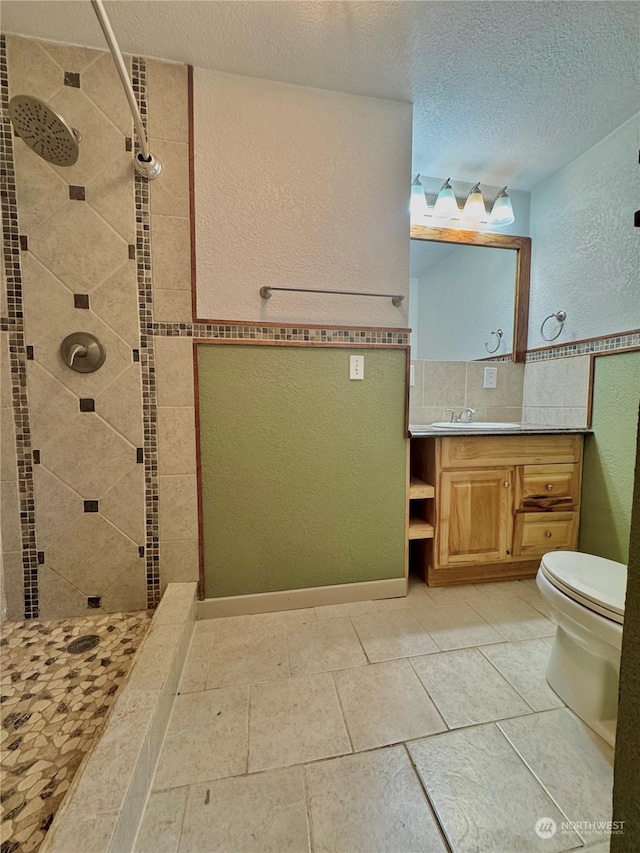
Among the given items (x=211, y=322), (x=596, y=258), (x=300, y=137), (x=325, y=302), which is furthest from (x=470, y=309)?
(x=211, y=322)

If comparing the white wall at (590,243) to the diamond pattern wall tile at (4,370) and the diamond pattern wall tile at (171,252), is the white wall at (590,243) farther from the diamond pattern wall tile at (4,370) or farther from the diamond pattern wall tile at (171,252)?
the diamond pattern wall tile at (4,370)

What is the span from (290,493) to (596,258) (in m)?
2.06

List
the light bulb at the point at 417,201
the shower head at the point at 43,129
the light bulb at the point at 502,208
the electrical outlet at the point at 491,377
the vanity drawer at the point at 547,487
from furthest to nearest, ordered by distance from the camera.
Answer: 1. the electrical outlet at the point at 491,377
2. the light bulb at the point at 502,208
3. the light bulb at the point at 417,201
4. the vanity drawer at the point at 547,487
5. the shower head at the point at 43,129

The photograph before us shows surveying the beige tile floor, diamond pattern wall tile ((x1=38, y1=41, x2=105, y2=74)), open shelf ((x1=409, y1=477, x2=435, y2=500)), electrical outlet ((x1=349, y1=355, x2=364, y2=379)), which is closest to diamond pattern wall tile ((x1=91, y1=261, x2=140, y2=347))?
diamond pattern wall tile ((x1=38, y1=41, x2=105, y2=74))

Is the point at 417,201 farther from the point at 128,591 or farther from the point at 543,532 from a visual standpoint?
the point at 128,591

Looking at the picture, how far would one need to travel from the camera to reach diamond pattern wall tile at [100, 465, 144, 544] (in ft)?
4.60

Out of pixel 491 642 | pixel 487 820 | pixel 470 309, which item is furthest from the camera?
pixel 470 309

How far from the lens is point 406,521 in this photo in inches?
65.3

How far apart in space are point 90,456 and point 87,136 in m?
1.29

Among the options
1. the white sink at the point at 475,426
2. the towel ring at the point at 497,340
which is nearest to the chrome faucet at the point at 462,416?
the white sink at the point at 475,426

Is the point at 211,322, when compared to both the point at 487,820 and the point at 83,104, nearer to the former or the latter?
the point at 83,104

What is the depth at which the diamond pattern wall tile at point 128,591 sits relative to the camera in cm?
143

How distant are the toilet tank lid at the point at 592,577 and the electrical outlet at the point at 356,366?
41.1 inches

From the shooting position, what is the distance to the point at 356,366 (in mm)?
1542
